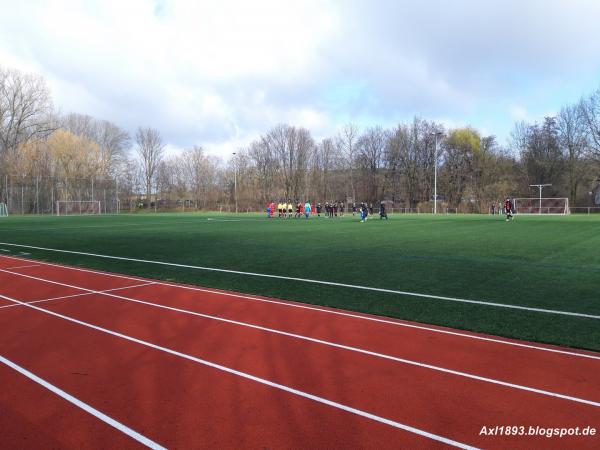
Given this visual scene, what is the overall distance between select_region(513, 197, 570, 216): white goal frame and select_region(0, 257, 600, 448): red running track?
189ft

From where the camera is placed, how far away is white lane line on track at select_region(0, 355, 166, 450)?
132 inches

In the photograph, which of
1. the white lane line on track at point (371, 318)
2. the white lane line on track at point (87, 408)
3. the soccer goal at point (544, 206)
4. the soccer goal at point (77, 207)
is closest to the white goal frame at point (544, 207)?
the soccer goal at point (544, 206)

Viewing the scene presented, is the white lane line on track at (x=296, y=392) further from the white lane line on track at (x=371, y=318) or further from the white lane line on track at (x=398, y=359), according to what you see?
the white lane line on track at (x=371, y=318)

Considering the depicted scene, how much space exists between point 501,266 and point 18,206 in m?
71.9

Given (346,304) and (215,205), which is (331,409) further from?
(215,205)

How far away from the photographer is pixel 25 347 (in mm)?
5508

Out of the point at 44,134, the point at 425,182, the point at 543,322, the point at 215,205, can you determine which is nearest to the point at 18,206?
the point at 44,134

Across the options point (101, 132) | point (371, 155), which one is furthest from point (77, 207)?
point (371, 155)

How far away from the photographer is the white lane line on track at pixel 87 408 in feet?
11.0

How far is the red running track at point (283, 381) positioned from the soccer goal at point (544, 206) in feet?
189

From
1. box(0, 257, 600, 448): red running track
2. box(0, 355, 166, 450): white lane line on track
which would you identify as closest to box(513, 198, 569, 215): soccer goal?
box(0, 257, 600, 448): red running track

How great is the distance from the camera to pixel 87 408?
3.88m

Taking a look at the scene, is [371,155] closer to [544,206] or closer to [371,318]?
[544,206]

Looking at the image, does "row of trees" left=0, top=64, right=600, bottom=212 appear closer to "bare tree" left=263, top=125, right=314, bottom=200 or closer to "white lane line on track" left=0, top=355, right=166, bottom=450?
"bare tree" left=263, top=125, right=314, bottom=200
